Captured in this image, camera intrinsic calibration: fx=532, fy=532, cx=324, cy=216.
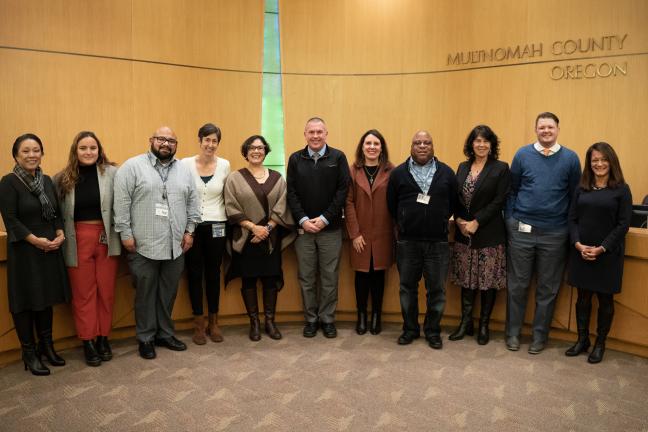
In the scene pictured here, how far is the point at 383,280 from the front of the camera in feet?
14.1

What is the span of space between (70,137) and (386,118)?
325cm

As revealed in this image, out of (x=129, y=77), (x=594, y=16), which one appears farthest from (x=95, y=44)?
(x=594, y=16)

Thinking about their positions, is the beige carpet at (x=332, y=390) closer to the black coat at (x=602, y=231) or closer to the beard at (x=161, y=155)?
the black coat at (x=602, y=231)

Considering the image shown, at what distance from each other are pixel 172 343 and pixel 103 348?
474 mm

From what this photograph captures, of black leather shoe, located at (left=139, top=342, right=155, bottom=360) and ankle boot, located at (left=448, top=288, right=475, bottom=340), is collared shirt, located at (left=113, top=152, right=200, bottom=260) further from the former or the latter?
ankle boot, located at (left=448, top=288, right=475, bottom=340)

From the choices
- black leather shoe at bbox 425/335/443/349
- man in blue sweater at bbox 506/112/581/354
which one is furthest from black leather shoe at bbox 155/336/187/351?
man in blue sweater at bbox 506/112/581/354

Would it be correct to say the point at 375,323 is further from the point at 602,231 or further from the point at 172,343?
the point at 602,231

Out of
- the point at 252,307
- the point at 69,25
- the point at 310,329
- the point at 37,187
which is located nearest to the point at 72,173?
the point at 37,187

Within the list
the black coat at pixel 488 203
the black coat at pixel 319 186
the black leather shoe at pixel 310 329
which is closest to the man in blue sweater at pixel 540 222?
the black coat at pixel 488 203

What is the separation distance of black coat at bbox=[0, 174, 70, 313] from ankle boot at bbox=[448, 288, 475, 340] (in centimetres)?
292

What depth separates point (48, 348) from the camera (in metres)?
3.61

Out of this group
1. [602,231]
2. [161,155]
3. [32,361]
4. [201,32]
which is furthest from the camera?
[201,32]

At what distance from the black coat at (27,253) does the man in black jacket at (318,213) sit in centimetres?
169

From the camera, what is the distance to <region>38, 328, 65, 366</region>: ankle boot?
3.59 metres
